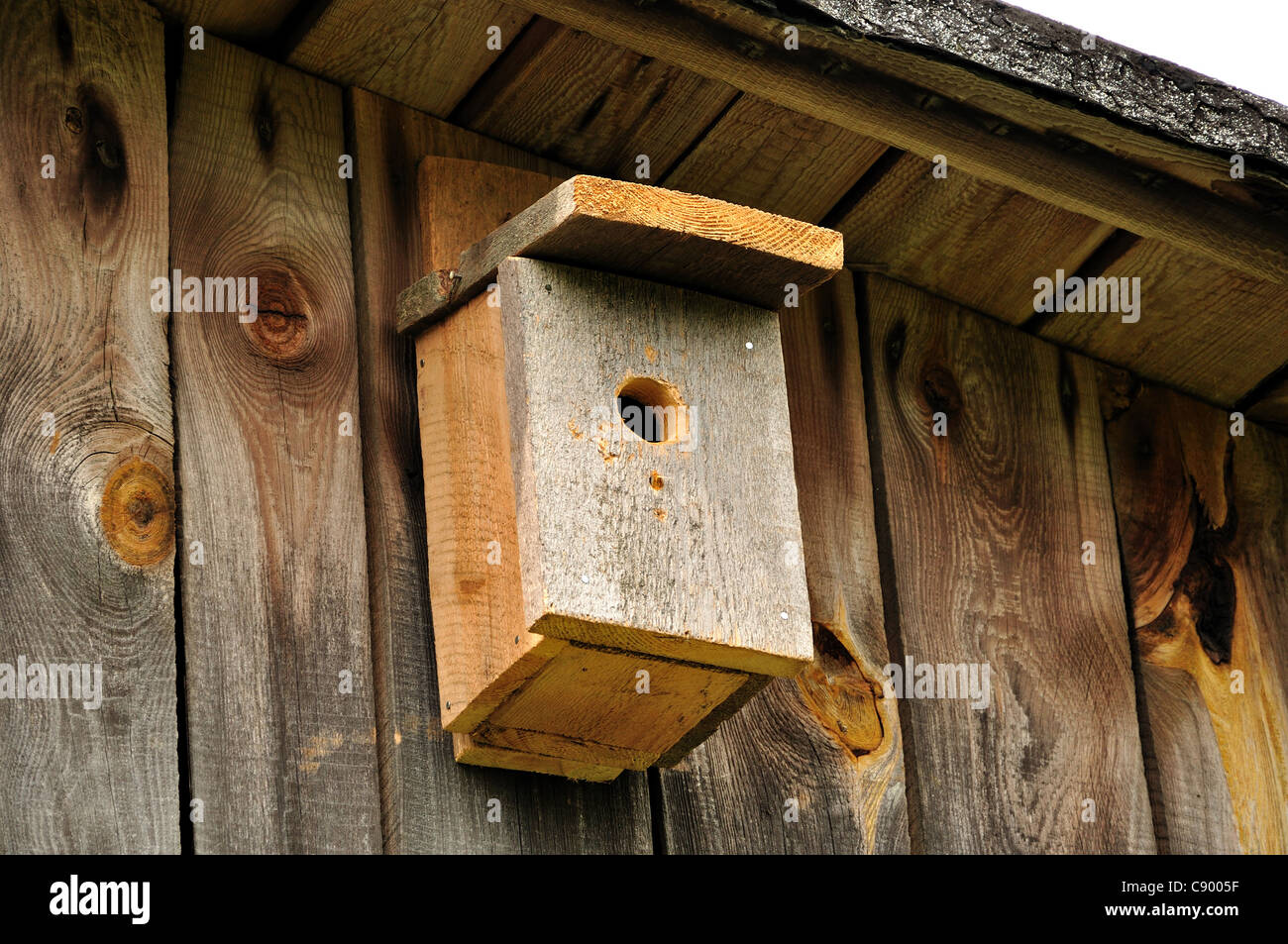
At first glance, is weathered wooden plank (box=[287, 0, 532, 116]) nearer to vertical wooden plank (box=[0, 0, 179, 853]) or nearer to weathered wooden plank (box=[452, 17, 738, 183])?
weathered wooden plank (box=[452, 17, 738, 183])

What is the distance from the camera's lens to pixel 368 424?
227 cm

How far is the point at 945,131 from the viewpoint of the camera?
2.30 m

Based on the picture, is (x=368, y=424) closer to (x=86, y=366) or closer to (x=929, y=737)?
(x=86, y=366)

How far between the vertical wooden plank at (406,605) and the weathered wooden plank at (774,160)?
33cm

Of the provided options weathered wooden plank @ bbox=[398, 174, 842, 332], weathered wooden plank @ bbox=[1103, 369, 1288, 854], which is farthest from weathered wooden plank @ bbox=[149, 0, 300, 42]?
weathered wooden plank @ bbox=[1103, 369, 1288, 854]

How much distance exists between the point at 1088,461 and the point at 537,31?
3.26ft

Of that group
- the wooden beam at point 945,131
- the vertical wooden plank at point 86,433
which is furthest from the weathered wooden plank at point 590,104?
the vertical wooden plank at point 86,433

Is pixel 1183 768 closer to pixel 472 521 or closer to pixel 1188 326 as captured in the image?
pixel 1188 326

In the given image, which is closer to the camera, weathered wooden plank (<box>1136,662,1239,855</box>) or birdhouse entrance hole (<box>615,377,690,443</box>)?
birdhouse entrance hole (<box>615,377,690,443</box>)

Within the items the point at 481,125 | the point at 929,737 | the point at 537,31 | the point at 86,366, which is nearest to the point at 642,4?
the point at 537,31

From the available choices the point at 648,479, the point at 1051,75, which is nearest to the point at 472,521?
the point at 648,479

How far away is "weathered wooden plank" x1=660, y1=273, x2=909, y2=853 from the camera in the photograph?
2.31 m

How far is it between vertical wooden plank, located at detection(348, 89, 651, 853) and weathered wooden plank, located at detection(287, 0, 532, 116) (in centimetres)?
4

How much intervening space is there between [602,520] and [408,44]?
27.2 inches
